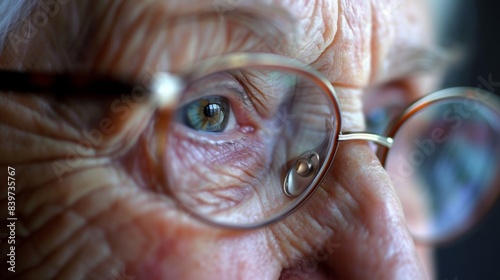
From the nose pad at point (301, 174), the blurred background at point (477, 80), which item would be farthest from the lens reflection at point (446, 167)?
the nose pad at point (301, 174)

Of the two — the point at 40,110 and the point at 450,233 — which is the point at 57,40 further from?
the point at 450,233

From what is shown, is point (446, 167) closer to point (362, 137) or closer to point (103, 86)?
point (362, 137)

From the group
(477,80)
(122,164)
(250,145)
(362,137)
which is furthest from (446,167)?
(122,164)

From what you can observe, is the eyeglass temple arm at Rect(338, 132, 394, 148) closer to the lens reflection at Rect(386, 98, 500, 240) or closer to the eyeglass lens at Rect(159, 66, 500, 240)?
the eyeglass lens at Rect(159, 66, 500, 240)

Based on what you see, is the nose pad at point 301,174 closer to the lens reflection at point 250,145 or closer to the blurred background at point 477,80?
the lens reflection at point 250,145

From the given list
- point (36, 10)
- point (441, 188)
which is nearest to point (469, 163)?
point (441, 188)
